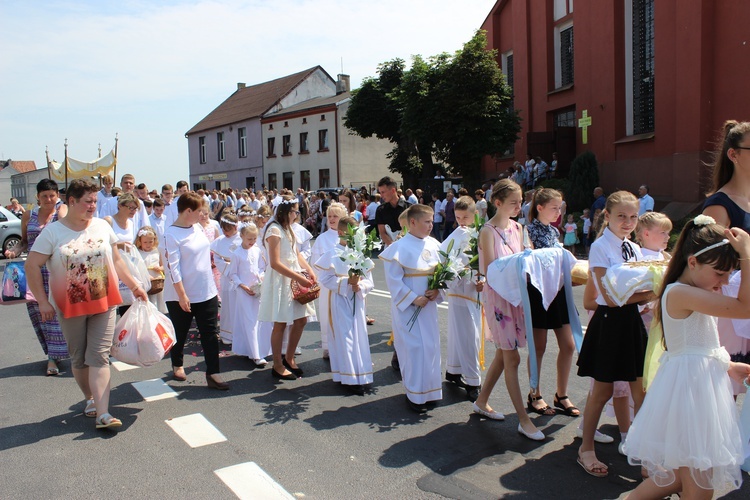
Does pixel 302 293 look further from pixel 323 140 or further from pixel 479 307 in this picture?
pixel 323 140

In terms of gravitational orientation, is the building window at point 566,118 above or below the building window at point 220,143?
below

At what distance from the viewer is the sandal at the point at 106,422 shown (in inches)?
199

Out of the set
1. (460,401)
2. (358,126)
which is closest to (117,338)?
(460,401)

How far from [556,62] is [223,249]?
21.9m

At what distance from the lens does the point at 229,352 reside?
7875 millimetres

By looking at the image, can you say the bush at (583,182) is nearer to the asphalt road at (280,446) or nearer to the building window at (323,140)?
the asphalt road at (280,446)

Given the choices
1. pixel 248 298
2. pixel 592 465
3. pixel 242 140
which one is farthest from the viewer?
pixel 242 140

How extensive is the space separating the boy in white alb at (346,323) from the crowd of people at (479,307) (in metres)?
0.01

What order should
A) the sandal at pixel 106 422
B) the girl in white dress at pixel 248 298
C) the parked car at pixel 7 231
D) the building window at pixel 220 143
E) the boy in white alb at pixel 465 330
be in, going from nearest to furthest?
the sandal at pixel 106 422 → the boy in white alb at pixel 465 330 → the girl in white dress at pixel 248 298 → the parked car at pixel 7 231 → the building window at pixel 220 143

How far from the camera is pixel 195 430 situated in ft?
16.9

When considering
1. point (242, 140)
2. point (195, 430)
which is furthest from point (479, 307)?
point (242, 140)

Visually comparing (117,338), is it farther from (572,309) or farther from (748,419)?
(748,419)

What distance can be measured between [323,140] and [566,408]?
41.7 meters

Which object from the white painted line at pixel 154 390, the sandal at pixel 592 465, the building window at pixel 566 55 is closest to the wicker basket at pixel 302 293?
the white painted line at pixel 154 390
